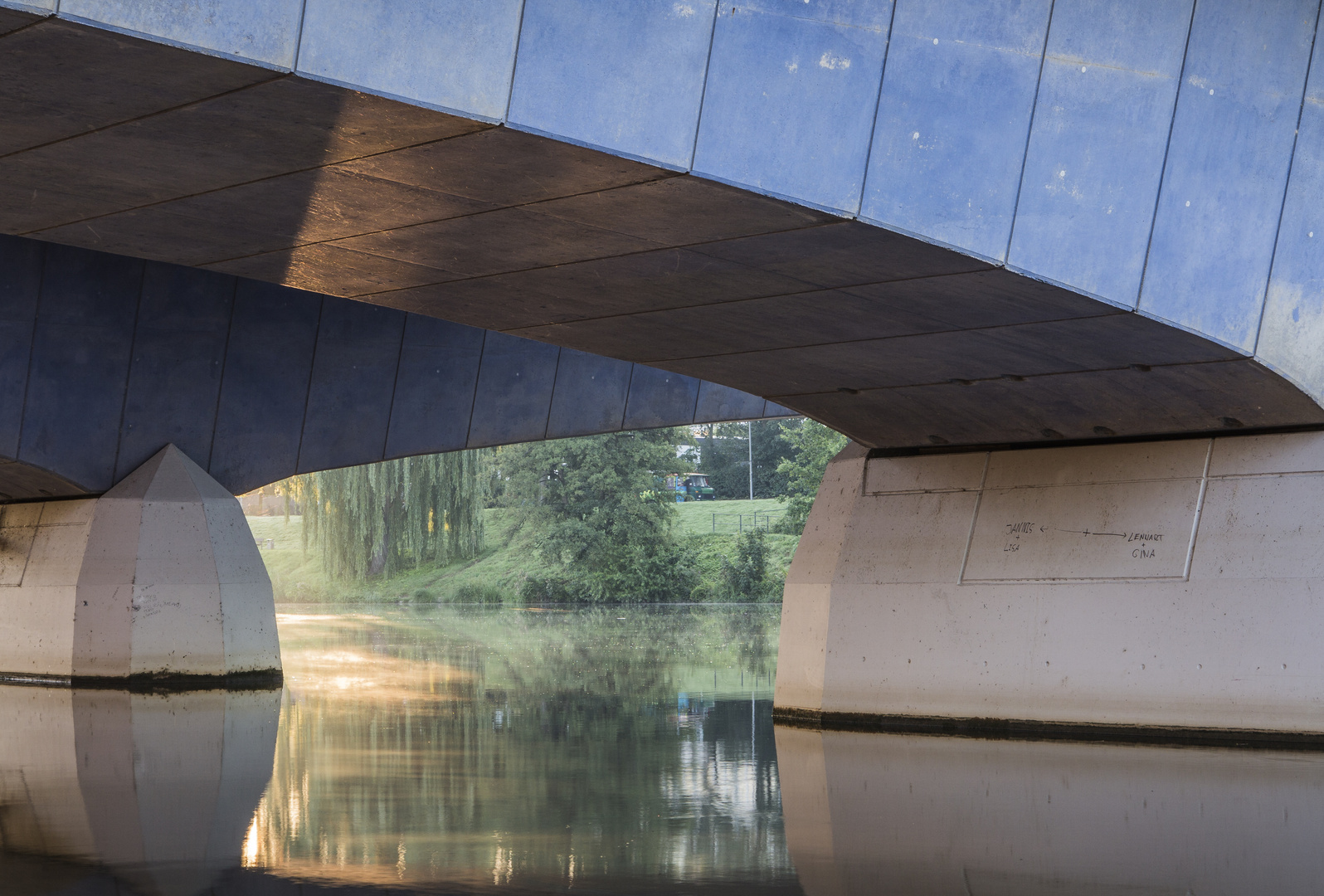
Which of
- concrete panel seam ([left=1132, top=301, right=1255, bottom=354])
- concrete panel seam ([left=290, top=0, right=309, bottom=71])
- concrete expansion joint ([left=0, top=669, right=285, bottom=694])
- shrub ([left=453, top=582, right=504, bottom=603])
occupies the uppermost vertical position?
concrete panel seam ([left=290, top=0, right=309, bottom=71])

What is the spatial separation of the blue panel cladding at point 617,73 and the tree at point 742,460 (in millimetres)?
80379

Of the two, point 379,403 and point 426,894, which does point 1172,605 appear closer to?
point 426,894

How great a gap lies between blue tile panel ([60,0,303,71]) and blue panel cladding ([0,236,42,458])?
500 inches

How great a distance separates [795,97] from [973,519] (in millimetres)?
6175

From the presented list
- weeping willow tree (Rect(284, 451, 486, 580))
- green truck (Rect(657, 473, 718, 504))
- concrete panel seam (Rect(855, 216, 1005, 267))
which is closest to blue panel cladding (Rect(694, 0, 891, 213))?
concrete panel seam (Rect(855, 216, 1005, 267))

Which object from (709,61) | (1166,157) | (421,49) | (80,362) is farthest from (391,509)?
(421,49)

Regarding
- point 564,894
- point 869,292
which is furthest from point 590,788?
point 869,292

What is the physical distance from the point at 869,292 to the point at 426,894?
562 centimetres

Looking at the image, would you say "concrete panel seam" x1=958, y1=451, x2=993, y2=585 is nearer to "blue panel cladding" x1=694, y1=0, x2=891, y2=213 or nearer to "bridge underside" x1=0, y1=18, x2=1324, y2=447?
"bridge underside" x1=0, y1=18, x2=1324, y2=447

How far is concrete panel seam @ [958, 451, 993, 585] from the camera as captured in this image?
1321 centimetres

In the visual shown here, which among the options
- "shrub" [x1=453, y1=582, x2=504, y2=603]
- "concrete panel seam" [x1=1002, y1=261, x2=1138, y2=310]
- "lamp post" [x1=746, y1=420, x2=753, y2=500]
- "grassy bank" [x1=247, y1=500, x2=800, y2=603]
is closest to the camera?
"concrete panel seam" [x1=1002, y1=261, x2=1138, y2=310]

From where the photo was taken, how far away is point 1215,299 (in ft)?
35.1

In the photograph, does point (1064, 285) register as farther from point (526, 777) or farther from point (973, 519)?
point (526, 777)

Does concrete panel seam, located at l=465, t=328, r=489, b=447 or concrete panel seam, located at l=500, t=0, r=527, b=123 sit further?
concrete panel seam, located at l=465, t=328, r=489, b=447
